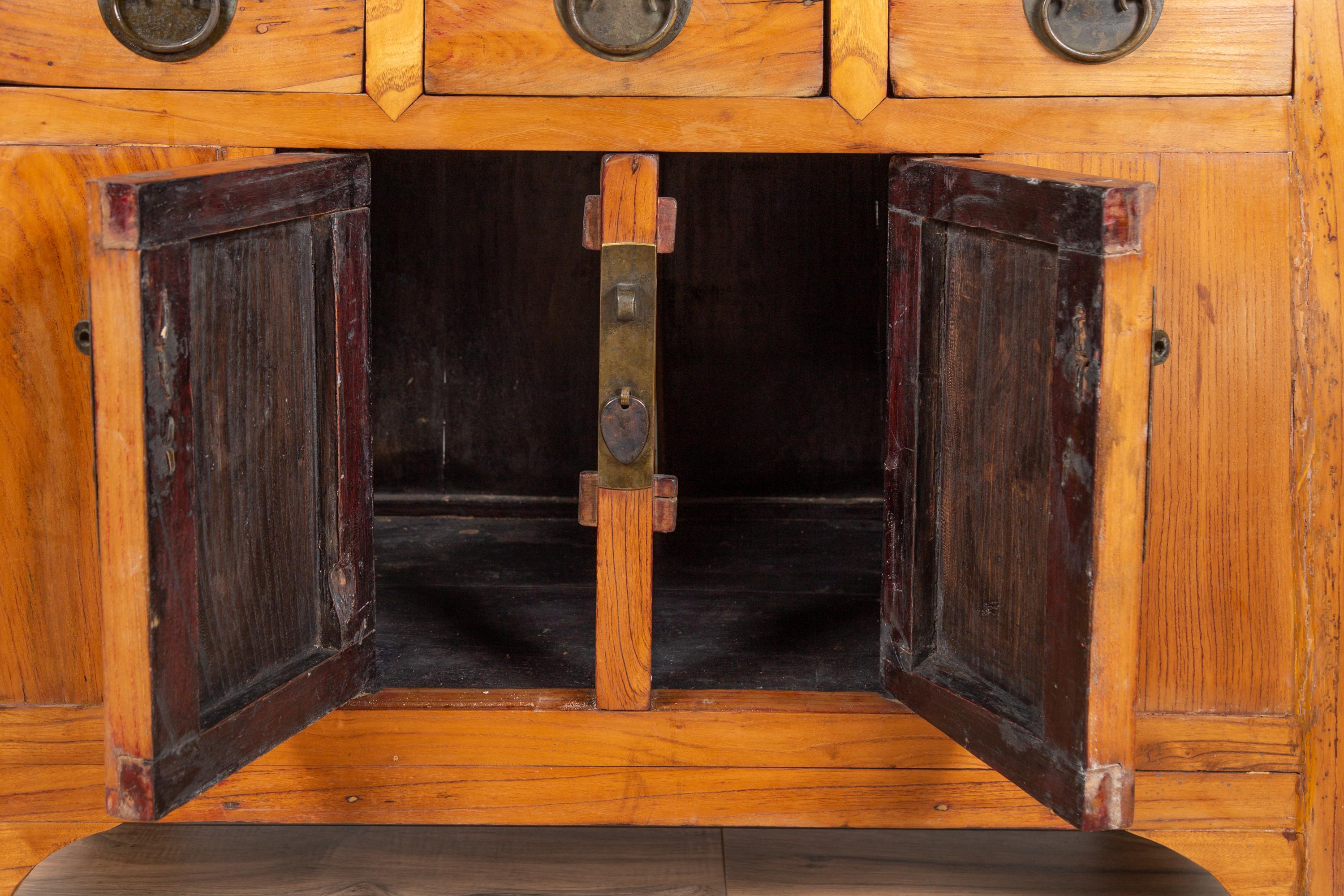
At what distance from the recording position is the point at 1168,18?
3.48ft

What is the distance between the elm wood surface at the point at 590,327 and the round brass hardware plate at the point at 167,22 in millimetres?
718

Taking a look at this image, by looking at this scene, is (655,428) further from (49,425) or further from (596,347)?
(596,347)

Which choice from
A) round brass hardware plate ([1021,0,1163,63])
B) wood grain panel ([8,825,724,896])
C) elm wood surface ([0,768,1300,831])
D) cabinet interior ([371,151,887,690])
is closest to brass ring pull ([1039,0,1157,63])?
round brass hardware plate ([1021,0,1163,63])

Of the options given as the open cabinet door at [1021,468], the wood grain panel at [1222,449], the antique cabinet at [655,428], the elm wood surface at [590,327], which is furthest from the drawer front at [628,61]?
the elm wood surface at [590,327]

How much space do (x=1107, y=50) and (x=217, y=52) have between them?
0.72m

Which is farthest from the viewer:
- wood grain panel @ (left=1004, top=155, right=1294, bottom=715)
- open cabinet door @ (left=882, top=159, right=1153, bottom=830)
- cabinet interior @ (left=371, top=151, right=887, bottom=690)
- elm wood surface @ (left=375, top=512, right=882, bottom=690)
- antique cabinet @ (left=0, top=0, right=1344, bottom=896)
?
cabinet interior @ (left=371, top=151, right=887, bottom=690)

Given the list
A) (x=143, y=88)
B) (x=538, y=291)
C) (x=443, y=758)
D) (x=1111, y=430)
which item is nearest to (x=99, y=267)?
(x=143, y=88)

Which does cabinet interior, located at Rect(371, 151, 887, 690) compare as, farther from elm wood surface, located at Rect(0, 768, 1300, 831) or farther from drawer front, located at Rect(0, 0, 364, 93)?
drawer front, located at Rect(0, 0, 364, 93)

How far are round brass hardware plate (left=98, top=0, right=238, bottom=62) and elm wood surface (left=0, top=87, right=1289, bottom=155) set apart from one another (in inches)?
1.6

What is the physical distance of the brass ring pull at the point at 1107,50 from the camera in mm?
1038

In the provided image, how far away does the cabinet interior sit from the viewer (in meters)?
1.79

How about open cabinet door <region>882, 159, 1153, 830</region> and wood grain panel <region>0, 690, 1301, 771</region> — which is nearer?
open cabinet door <region>882, 159, 1153, 830</region>

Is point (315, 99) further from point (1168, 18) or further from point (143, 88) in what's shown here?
point (1168, 18)

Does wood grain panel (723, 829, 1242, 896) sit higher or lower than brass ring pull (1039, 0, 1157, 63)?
lower
